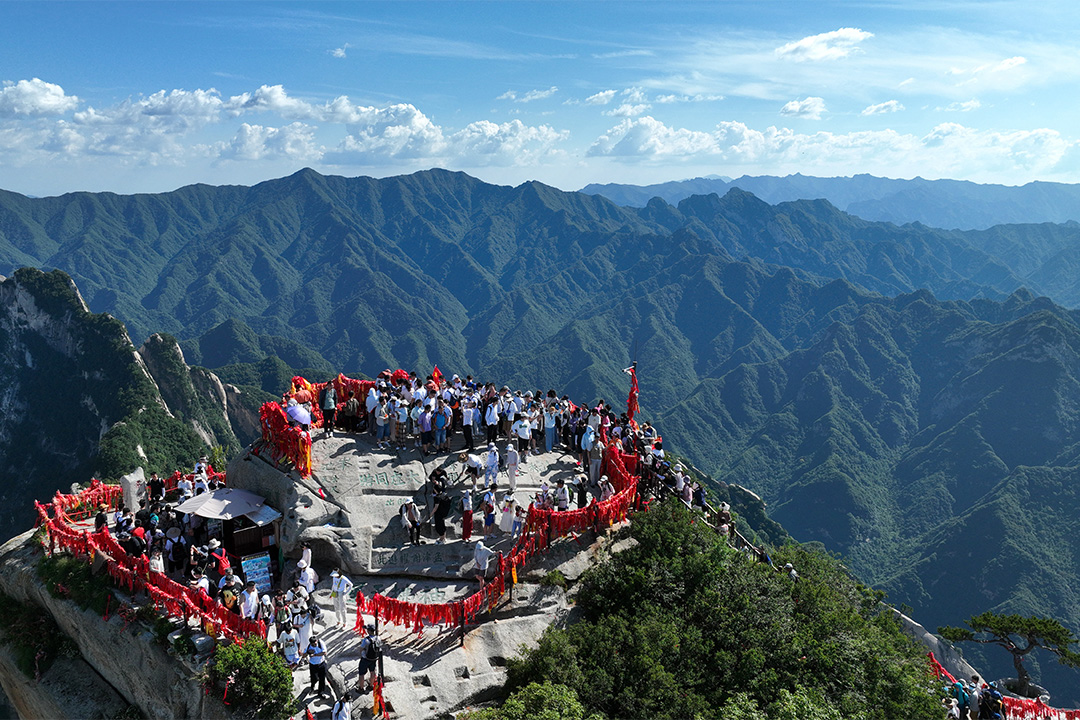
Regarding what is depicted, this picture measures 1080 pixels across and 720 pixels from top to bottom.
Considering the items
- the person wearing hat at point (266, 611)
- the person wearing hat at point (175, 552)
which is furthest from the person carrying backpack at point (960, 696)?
the person wearing hat at point (175, 552)

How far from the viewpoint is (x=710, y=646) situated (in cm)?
2227

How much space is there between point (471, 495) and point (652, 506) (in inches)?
272

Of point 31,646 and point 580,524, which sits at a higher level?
point 580,524

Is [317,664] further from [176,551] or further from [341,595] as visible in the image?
[176,551]

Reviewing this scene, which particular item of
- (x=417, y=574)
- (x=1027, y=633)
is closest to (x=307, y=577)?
(x=417, y=574)

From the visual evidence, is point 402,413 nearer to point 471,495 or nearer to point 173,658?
point 471,495

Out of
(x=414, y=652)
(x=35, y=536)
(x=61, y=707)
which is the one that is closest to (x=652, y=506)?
(x=414, y=652)

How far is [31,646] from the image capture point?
2584 cm

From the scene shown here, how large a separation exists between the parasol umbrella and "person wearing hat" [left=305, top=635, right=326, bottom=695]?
1070 centimetres

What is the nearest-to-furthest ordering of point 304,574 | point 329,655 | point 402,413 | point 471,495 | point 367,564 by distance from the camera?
point 329,655
point 304,574
point 367,564
point 471,495
point 402,413

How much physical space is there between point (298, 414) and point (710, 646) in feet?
57.3

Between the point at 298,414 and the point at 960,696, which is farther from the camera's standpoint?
the point at 298,414

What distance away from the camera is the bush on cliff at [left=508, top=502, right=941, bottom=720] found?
19938mm

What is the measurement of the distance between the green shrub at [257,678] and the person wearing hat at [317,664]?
62cm
